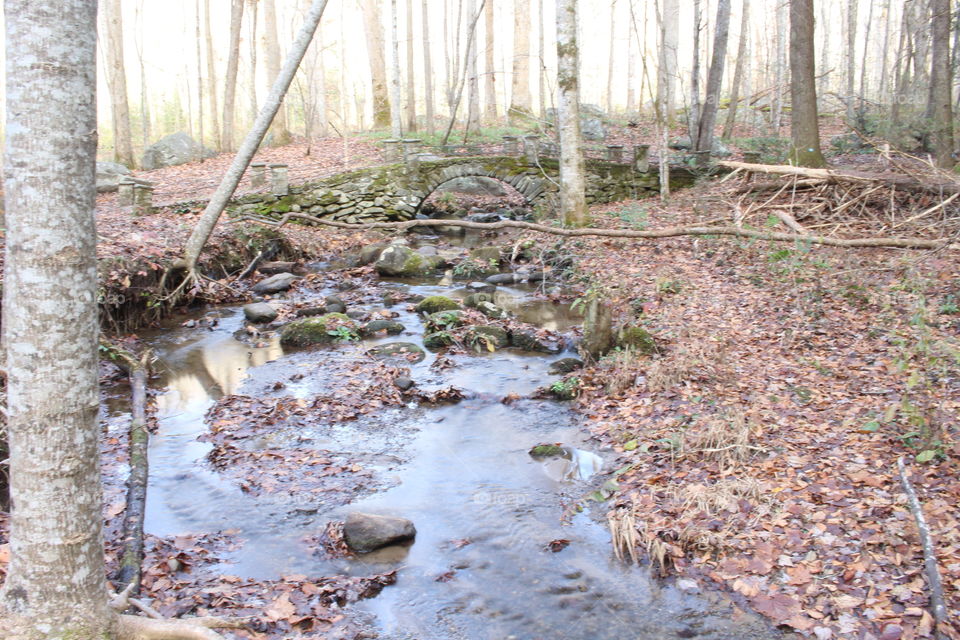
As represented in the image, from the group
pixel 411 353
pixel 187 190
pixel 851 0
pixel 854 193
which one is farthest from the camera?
pixel 851 0

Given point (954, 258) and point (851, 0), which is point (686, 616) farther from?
point (851, 0)

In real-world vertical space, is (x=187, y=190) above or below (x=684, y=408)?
above

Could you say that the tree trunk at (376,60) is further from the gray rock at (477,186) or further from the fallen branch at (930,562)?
the fallen branch at (930,562)

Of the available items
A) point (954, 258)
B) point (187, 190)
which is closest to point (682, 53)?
point (187, 190)

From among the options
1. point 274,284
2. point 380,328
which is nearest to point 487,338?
point 380,328

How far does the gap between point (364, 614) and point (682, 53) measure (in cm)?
4851

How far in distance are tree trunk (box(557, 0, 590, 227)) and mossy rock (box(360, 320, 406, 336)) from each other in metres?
4.95

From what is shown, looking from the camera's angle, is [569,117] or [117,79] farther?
[117,79]

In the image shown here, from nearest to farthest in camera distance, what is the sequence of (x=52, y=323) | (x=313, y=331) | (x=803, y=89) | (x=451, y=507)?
(x=52, y=323), (x=451, y=507), (x=313, y=331), (x=803, y=89)

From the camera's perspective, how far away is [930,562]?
163 inches

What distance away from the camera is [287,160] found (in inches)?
892

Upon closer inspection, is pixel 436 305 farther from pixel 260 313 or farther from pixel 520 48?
pixel 520 48

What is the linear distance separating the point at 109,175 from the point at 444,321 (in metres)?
14.4

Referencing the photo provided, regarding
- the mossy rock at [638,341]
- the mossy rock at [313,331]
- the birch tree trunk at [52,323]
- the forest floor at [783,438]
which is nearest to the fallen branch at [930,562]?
the forest floor at [783,438]
